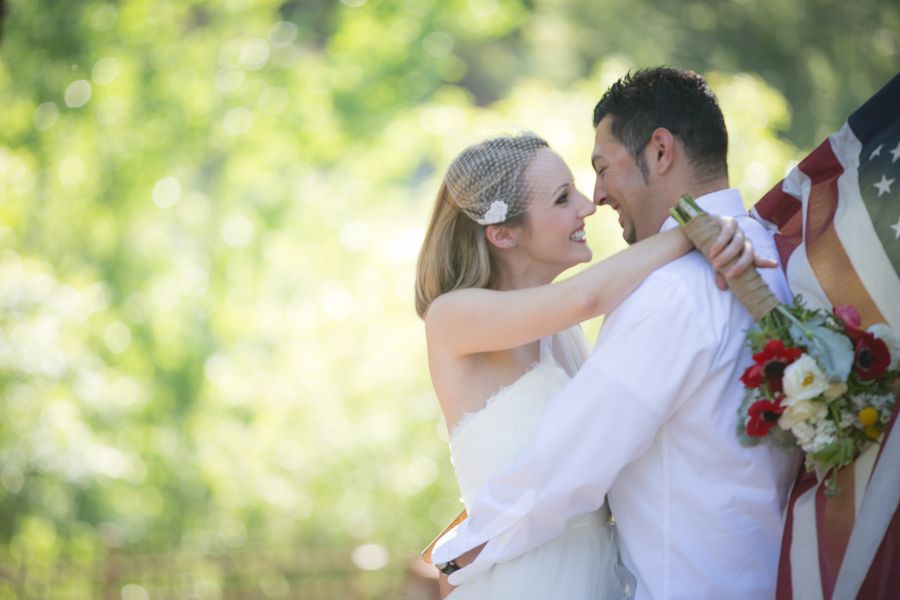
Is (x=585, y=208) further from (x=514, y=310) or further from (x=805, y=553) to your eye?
(x=805, y=553)

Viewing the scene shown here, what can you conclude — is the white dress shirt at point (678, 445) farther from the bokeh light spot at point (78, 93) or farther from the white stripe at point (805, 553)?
the bokeh light spot at point (78, 93)

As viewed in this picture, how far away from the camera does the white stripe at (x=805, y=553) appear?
255cm

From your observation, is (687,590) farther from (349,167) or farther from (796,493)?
(349,167)

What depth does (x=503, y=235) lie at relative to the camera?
11.7ft

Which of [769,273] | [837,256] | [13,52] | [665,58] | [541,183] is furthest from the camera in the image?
[665,58]

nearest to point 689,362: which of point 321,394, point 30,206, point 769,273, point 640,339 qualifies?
point 640,339

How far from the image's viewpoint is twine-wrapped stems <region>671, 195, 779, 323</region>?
106 inches

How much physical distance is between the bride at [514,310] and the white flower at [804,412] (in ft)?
1.82

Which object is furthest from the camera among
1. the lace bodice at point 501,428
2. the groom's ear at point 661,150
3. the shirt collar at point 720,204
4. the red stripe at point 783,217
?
the lace bodice at point 501,428

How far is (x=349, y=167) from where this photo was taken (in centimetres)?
1030

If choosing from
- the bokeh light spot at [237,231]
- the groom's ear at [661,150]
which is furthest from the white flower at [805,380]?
the bokeh light spot at [237,231]

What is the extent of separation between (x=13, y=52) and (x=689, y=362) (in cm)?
902

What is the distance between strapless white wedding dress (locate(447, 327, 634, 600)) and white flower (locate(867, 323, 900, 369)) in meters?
0.98

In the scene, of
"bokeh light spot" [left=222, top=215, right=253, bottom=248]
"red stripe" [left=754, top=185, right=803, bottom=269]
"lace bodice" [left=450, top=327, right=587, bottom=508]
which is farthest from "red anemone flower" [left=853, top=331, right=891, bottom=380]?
"bokeh light spot" [left=222, top=215, right=253, bottom=248]
